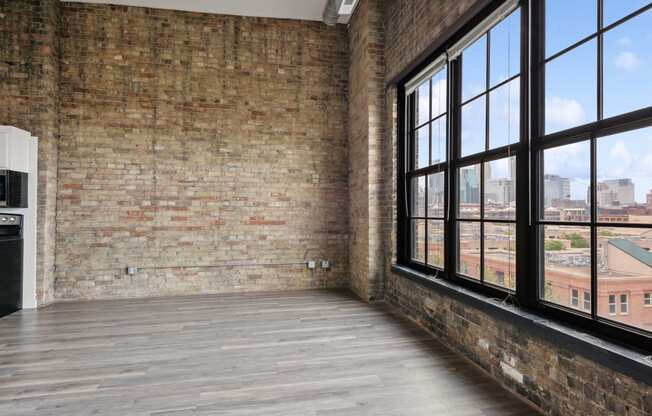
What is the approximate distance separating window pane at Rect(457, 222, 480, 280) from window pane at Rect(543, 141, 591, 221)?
31.8 inches

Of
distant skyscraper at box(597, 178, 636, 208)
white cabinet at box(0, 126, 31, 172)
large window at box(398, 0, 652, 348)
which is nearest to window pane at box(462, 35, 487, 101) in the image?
large window at box(398, 0, 652, 348)

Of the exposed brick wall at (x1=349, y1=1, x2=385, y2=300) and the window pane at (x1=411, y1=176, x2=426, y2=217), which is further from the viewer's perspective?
the exposed brick wall at (x1=349, y1=1, x2=385, y2=300)

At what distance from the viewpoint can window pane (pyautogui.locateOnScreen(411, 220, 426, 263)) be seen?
437 centimetres

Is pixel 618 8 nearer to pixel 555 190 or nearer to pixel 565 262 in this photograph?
pixel 555 190

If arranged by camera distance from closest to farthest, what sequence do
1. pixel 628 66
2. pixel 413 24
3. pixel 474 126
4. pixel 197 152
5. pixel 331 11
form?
pixel 628 66 < pixel 474 126 < pixel 413 24 < pixel 331 11 < pixel 197 152

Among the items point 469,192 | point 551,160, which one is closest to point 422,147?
point 469,192

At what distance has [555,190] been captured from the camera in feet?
8.14

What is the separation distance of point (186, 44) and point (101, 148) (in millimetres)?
2066

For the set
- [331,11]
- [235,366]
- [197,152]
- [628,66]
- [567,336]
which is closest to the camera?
[628,66]

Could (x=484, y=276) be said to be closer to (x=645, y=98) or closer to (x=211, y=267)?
(x=645, y=98)

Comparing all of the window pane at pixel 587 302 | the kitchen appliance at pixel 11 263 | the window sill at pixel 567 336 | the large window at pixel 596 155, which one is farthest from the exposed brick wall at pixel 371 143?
the kitchen appliance at pixel 11 263

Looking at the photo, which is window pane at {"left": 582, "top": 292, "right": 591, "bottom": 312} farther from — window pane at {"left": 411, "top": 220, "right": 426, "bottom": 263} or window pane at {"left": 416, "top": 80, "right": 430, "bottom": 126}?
window pane at {"left": 416, "top": 80, "right": 430, "bottom": 126}

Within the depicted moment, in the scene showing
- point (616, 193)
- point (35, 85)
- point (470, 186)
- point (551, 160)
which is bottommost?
point (616, 193)

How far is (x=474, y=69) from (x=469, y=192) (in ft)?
3.77
